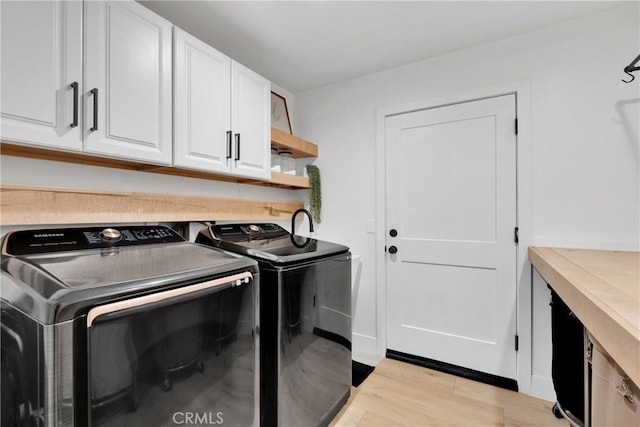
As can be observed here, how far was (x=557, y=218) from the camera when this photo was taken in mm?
1929

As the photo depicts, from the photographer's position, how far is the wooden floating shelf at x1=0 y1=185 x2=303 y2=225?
124 cm

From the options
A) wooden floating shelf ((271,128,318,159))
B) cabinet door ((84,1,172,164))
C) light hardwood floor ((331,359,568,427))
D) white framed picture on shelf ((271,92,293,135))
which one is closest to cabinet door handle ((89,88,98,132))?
cabinet door ((84,1,172,164))

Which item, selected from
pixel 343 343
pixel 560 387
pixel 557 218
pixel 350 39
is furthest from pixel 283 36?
pixel 560 387

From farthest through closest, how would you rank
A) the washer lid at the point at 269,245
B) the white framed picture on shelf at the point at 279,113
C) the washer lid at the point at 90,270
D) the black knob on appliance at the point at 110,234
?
the white framed picture on shelf at the point at 279,113 → the washer lid at the point at 269,245 → the black knob on appliance at the point at 110,234 → the washer lid at the point at 90,270

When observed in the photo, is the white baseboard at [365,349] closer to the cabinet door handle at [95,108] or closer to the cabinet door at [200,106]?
the cabinet door at [200,106]

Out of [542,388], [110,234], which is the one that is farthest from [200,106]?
[542,388]

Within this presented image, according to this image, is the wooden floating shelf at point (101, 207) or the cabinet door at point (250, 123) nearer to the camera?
the wooden floating shelf at point (101, 207)

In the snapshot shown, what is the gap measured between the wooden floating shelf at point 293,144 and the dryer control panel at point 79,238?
1.15 m

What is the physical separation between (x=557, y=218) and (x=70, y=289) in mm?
2461

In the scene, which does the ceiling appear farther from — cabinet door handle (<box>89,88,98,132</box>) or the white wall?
cabinet door handle (<box>89,88,98,132</box>)

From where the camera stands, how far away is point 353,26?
1.94m

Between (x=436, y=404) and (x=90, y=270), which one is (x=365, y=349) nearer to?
(x=436, y=404)

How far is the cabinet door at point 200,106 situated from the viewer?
158 cm

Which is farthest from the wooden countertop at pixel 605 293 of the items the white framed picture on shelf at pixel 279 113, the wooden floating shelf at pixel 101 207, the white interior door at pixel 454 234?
the white framed picture on shelf at pixel 279 113
